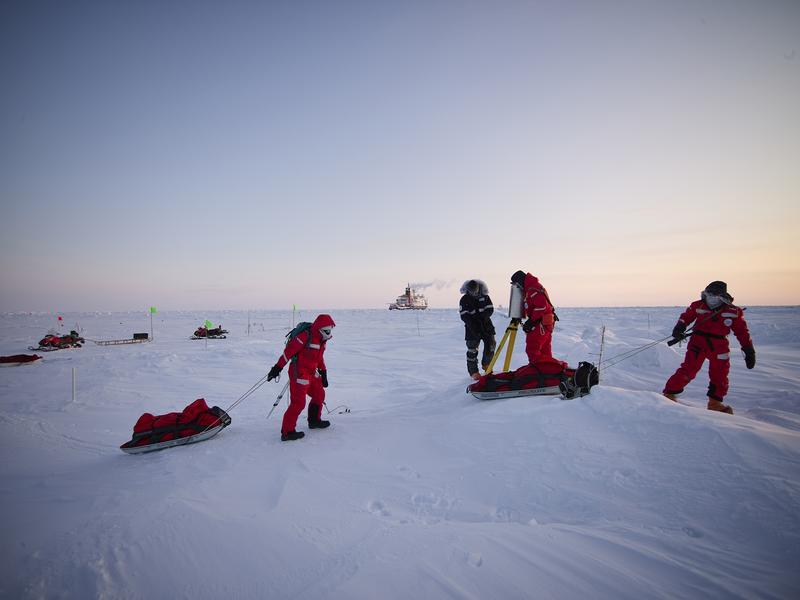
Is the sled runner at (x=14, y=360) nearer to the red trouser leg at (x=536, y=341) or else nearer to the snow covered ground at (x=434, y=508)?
the snow covered ground at (x=434, y=508)

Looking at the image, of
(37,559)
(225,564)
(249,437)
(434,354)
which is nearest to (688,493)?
(225,564)

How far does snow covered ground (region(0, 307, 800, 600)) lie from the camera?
6.73 feet

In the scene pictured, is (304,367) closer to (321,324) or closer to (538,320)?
(321,324)

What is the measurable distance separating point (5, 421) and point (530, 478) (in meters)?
9.12

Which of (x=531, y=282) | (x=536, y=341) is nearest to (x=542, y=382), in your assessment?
(x=536, y=341)

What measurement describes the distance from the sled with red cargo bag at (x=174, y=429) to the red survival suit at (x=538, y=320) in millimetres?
5027

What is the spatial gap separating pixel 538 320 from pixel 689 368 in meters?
2.50

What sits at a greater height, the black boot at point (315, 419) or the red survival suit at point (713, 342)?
the red survival suit at point (713, 342)

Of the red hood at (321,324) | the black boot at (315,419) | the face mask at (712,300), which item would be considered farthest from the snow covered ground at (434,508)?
the face mask at (712,300)

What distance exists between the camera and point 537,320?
564 cm

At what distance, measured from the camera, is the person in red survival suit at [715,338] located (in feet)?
17.0

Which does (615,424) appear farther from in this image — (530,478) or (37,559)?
(37,559)

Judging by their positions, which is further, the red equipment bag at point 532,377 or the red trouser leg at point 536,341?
the red trouser leg at point 536,341

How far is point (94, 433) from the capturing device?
5699 millimetres
